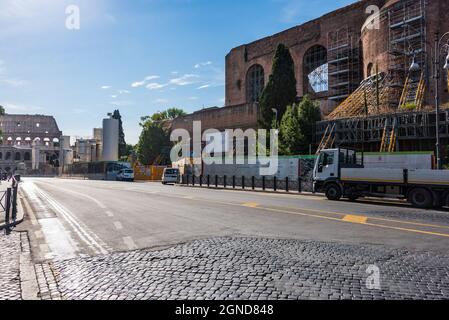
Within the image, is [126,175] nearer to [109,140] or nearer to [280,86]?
[109,140]

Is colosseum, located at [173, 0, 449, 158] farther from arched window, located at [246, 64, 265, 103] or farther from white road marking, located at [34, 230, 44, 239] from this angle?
white road marking, located at [34, 230, 44, 239]

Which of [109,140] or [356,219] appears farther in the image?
[109,140]

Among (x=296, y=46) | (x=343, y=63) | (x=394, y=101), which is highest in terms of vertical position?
(x=296, y=46)

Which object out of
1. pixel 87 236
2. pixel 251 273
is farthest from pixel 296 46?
pixel 251 273

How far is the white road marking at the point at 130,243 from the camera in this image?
7617 mm

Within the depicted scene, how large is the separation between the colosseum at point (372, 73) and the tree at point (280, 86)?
4.82 metres

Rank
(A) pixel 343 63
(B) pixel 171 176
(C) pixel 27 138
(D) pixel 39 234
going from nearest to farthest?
(D) pixel 39 234 → (B) pixel 171 176 → (A) pixel 343 63 → (C) pixel 27 138

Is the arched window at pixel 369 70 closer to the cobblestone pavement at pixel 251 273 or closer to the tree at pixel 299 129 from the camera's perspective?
the tree at pixel 299 129

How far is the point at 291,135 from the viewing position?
36.0m

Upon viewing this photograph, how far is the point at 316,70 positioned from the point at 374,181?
40.8 m

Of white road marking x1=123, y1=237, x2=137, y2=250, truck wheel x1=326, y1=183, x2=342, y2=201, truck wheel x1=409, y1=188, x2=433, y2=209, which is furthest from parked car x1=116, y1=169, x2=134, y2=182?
white road marking x1=123, y1=237, x2=137, y2=250

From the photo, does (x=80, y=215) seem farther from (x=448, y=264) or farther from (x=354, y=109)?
(x=354, y=109)

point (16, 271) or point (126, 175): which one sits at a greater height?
point (126, 175)
